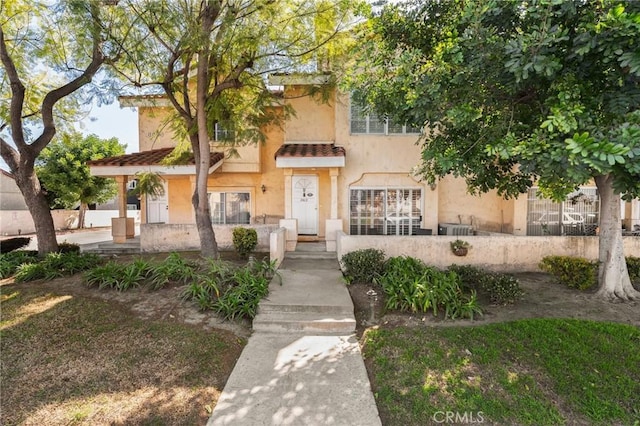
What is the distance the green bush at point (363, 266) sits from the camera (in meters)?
8.57

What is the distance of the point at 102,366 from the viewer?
5.06 m

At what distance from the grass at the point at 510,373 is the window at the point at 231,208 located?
35.7 feet

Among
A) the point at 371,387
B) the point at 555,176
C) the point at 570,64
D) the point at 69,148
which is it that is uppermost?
the point at 69,148

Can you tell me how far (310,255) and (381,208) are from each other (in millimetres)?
4222

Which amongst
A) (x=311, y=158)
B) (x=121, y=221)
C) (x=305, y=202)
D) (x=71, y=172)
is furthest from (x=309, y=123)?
(x=71, y=172)

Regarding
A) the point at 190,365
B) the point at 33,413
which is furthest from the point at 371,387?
the point at 33,413

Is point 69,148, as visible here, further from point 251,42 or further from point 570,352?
point 570,352

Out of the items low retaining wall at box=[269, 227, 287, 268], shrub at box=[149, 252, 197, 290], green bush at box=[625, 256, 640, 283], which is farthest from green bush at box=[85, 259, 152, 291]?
green bush at box=[625, 256, 640, 283]

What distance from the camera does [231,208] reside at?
15.6 meters

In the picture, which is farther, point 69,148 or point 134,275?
point 69,148

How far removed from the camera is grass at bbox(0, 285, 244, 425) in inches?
163

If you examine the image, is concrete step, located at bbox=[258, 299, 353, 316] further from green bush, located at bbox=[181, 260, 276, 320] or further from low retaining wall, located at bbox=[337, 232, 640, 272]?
low retaining wall, located at bbox=[337, 232, 640, 272]

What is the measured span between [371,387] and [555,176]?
4226mm

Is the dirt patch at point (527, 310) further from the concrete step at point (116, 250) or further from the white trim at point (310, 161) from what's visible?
the concrete step at point (116, 250)
